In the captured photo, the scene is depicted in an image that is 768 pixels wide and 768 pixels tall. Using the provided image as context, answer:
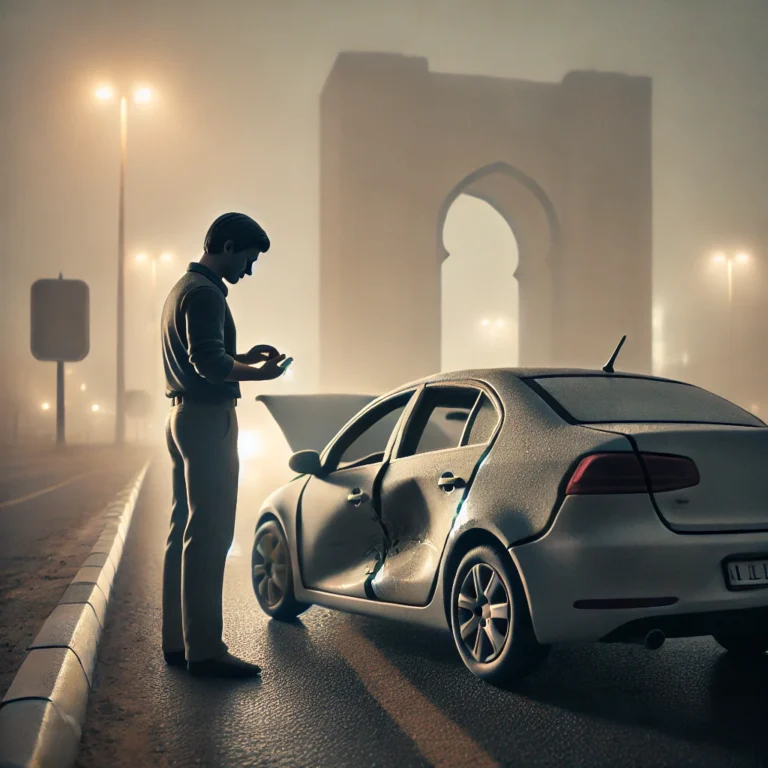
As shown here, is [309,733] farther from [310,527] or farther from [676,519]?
[310,527]

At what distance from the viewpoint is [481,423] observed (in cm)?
487

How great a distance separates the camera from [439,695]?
4383mm

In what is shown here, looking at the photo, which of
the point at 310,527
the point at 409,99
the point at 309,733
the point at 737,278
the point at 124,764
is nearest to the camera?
the point at 124,764

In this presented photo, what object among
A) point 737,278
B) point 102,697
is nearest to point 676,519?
point 102,697

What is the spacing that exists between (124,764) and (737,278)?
163ft

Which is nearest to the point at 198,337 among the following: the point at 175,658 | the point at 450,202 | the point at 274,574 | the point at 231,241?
the point at 231,241

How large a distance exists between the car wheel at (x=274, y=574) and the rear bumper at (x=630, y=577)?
90.7 inches

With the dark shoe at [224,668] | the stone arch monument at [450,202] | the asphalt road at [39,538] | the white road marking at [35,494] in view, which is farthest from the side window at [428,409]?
the stone arch monument at [450,202]

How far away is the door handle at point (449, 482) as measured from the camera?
14.9ft

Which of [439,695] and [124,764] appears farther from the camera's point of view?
[439,695]

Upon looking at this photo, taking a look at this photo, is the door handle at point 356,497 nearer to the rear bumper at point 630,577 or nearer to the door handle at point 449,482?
the door handle at point 449,482

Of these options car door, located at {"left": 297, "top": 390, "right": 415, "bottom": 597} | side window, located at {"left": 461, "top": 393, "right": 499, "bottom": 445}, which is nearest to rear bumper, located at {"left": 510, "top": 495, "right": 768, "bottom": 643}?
side window, located at {"left": 461, "top": 393, "right": 499, "bottom": 445}

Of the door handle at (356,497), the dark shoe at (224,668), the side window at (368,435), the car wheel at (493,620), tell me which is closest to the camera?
the car wheel at (493,620)

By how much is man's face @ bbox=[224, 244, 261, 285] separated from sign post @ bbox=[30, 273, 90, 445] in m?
22.7
